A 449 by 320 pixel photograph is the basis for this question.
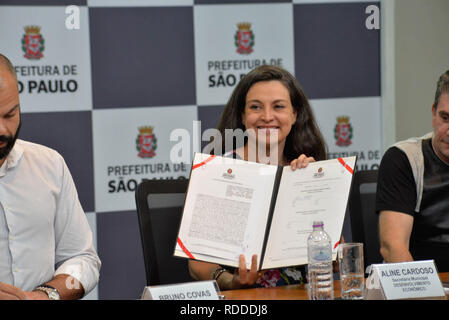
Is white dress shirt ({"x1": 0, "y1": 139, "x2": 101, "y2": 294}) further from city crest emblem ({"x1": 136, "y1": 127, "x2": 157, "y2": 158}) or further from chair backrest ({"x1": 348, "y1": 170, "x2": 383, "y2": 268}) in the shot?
city crest emblem ({"x1": 136, "y1": 127, "x2": 157, "y2": 158})

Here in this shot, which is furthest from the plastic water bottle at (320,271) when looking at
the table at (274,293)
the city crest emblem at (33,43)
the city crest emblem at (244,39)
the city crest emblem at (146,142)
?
the city crest emblem at (33,43)

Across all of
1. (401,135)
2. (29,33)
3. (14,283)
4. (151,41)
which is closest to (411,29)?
(401,135)

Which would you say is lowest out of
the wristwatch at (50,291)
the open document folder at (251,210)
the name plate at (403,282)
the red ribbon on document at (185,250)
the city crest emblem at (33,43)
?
the wristwatch at (50,291)

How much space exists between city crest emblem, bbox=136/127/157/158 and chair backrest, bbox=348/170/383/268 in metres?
1.47

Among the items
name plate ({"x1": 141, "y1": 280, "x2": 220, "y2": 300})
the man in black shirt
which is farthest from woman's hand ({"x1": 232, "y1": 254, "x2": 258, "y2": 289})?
the man in black shirt

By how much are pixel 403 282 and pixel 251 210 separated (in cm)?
48

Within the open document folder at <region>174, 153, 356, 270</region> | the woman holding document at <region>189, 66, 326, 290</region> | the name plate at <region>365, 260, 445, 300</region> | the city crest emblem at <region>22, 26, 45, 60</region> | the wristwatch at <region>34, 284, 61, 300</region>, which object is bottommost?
the wristwatch at <region>34, 284, 61, 300</region>

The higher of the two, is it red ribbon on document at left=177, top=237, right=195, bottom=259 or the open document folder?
the open document folder

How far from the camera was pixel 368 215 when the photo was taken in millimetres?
2344

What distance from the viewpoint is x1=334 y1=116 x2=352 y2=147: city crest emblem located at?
12.1 feet

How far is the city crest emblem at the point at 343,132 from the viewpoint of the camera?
3.70 meters

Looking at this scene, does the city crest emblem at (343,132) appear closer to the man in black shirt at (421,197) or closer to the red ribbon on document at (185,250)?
the man in black shirt at (421,197)

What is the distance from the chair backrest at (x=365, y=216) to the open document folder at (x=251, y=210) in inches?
22.9
